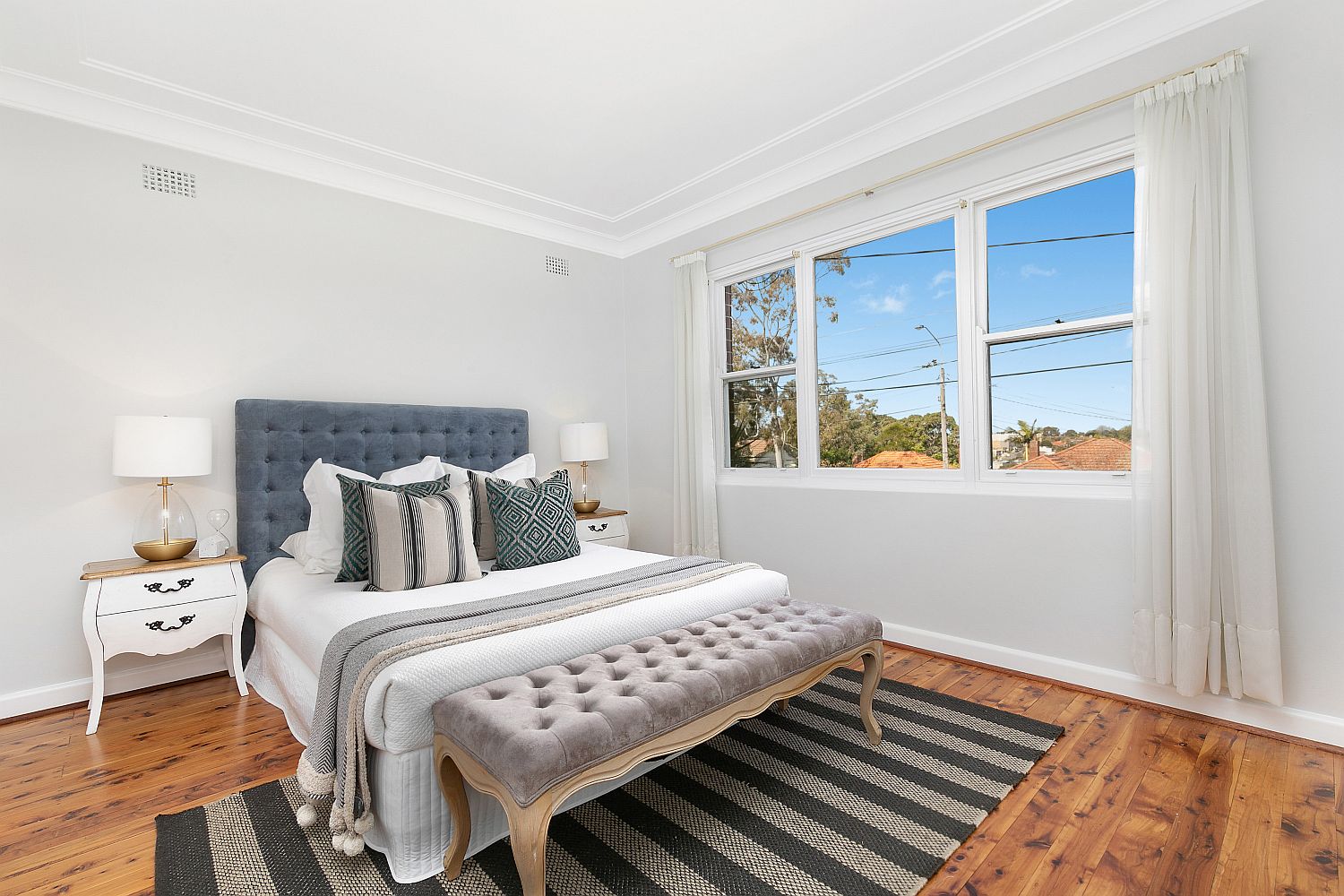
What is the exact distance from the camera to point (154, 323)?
10.0 feet

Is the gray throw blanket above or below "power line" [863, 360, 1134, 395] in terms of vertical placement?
below

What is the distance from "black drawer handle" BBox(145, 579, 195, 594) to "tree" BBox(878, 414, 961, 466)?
3.45 meters

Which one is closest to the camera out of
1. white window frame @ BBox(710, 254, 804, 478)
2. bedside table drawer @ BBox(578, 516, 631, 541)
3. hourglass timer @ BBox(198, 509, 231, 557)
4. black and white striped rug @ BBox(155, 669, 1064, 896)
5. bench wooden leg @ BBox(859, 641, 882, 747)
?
black and white striped rug @ BBox(155, 669, 1064, 896)

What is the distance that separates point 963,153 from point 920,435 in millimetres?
1409

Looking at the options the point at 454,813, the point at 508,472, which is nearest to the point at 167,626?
the point at 508,472

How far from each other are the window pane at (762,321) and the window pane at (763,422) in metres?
0.15

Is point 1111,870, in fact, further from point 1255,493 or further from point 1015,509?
point 1015,509

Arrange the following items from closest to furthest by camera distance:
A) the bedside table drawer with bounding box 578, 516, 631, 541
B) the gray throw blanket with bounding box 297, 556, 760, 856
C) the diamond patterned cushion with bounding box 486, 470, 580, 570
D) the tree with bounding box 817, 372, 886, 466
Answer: the gray throw blanket with bounding box 297, 556, 760, 856
the diamond patterned cushion with bounding box 486, 470, 580, 570
the tree with bounding box 817, 372, 886, 466
the bedside table drawer with bounding box 578, 516, 631, 541

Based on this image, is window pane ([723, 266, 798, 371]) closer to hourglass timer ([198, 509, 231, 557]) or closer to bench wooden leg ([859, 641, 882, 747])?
bench wooden leg ([859, 641, 882, 747])

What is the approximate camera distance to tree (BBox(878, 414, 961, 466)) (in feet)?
10.9

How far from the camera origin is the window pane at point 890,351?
11.0 feet

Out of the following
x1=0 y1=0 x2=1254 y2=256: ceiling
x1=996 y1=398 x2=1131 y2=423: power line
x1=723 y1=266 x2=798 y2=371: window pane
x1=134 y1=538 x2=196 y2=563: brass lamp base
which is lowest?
x1=134 y1=538 x2=196 y2=563: brass lamp base

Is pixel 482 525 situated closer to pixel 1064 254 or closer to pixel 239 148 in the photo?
pixel 239 148

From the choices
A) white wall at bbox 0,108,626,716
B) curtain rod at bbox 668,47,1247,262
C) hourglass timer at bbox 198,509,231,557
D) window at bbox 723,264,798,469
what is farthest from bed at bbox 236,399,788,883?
curtain rod at bbox 668,47,1247,262
